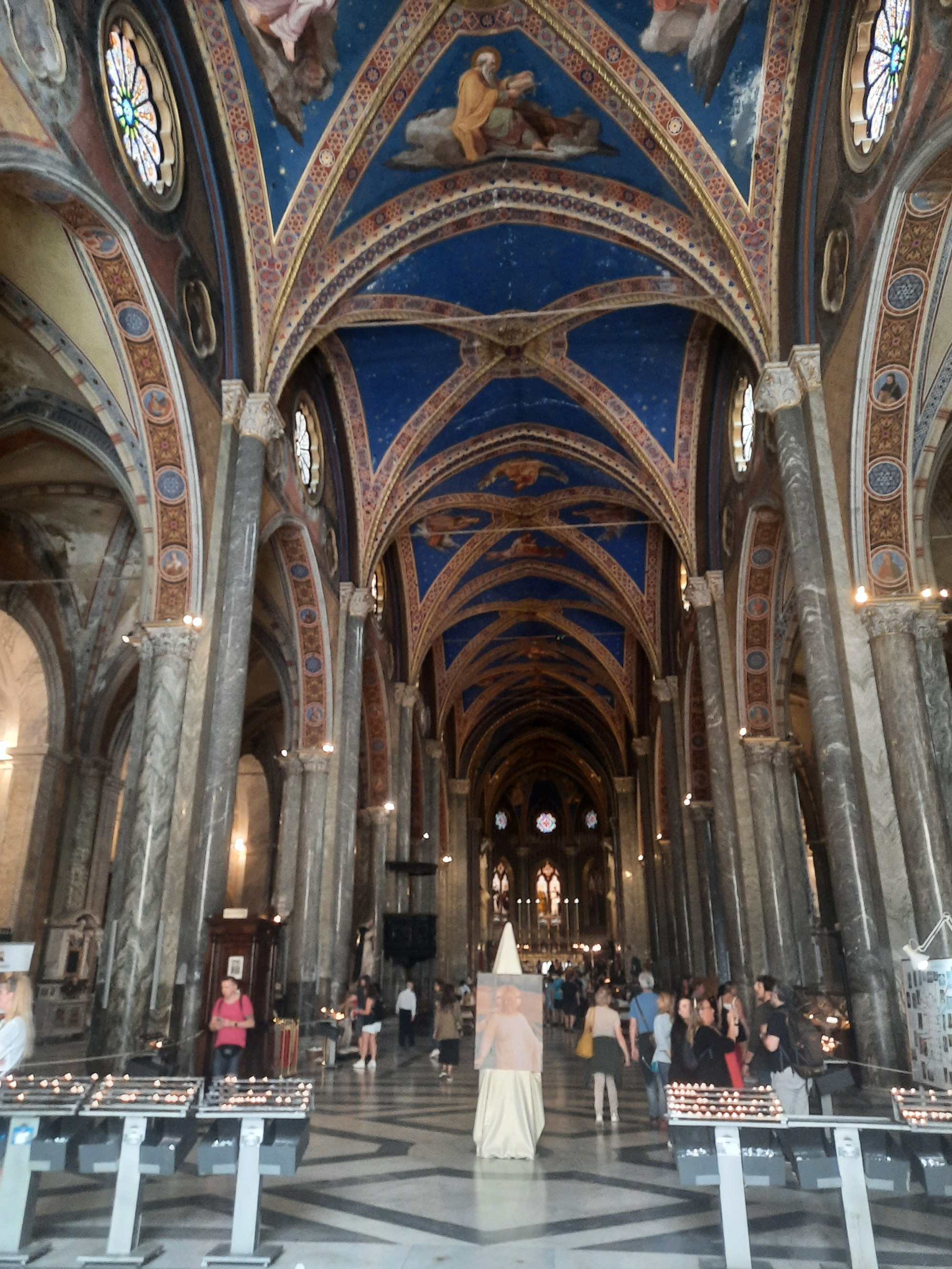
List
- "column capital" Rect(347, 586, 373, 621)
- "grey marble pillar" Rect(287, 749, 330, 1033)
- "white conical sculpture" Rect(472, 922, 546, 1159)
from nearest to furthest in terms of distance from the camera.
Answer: "white conical sculpture" Rect(472, 922, 546, 1159) → "grey marble pillar" Rect(287, 749, 330, 1033) → "column capital" Rect(347, 586, 373, 621)

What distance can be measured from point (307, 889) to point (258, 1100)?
1071 centimetres

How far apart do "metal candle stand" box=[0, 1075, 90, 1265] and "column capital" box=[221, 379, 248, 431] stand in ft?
29.3

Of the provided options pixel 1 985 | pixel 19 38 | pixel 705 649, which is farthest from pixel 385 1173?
pixel 705 649

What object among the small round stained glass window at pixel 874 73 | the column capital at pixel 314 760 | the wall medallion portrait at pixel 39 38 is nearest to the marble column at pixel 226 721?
the wall medallion portrait at pixel 39 38

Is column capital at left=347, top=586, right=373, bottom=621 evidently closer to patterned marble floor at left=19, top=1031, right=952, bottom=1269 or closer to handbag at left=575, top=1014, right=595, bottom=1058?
handbag at left=575, top=1014, right=595, bottom=1058

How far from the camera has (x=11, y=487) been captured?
15.0 meters

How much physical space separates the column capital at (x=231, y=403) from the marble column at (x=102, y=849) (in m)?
10.0

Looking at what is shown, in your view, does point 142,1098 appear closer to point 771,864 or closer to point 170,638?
point 170,638

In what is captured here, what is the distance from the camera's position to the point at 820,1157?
170 inches

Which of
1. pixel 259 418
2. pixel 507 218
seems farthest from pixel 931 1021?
pixel 507 218

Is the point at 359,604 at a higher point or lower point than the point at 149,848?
higher

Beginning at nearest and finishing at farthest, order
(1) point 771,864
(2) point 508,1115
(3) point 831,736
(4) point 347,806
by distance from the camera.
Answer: (2) point 508,1115, (3) point 831,736, (1) point 771,864, (4) point 347,806

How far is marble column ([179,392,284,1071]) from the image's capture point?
9539 mm

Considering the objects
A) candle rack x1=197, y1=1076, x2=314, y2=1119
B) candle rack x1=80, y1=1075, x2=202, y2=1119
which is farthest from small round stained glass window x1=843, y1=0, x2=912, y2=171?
candle rack x1=80, y1=1075, x2=202, y2=1119
